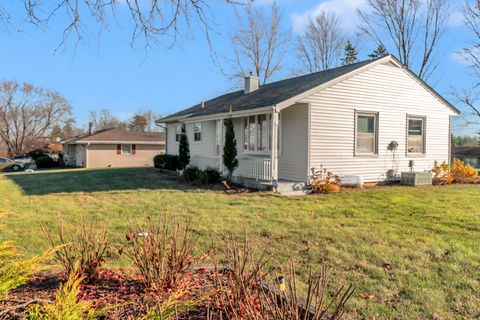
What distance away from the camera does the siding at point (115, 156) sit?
31.8 m

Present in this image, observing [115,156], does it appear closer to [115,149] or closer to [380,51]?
[115,149]

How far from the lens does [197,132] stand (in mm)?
18781

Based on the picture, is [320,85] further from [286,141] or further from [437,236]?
[437,236]

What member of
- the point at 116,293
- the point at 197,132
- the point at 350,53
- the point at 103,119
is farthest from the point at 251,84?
the point at 103,119

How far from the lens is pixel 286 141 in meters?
13.0

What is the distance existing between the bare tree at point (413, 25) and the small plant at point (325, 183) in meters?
21.9

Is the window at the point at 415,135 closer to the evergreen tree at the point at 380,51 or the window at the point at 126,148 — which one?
the evergreen tree at the point at 380,51

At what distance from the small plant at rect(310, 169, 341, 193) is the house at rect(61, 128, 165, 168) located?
2428cm

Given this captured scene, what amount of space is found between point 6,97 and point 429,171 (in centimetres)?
5062

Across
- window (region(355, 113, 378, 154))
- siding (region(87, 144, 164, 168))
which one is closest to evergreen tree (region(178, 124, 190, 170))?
window (region(355, 113, 378, 154))

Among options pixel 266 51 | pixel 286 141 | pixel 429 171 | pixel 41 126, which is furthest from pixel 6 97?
pixel 429 171

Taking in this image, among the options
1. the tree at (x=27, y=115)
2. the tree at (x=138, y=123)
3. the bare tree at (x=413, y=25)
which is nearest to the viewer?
the bare tree at (x=413, y=25)

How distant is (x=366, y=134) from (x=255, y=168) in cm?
448

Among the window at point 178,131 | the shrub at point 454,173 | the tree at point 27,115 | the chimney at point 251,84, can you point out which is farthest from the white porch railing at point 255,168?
the tree at point 27,115
